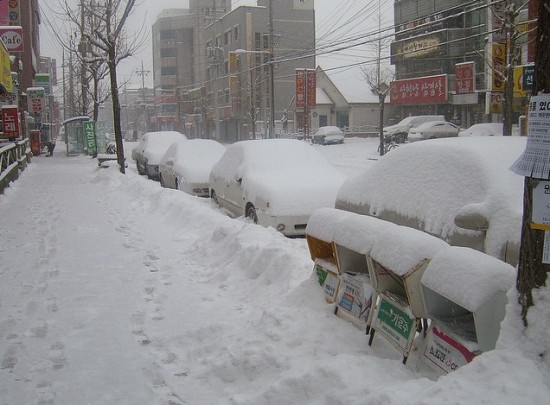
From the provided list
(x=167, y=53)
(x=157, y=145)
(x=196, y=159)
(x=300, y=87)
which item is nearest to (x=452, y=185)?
(x=196, y=159)

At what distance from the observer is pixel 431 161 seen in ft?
18.2

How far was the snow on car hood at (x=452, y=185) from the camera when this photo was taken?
451 cm

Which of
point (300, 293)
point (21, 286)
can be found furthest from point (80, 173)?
point (300, 293)

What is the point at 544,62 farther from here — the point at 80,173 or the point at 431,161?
the point at 80,173

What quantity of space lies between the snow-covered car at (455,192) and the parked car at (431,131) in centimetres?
2985

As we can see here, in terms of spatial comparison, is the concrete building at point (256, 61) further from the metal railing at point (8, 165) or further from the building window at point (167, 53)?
the metal railing at point (8, 165)

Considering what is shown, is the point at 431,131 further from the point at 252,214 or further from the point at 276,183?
the point at 276,183

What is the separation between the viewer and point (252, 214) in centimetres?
994

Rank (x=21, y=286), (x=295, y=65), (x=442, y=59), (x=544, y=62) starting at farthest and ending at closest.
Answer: (x=295, y=65) → (x=442, y=59) → (x=21, y=286) → (x=544, y=62)

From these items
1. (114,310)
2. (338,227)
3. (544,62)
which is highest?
(544,62)

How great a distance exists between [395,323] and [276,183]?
18.8 ft

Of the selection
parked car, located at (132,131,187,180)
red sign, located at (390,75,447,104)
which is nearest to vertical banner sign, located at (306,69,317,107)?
red sign, located at (390,75,447,104)

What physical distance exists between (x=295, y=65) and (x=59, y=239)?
56.2 meters

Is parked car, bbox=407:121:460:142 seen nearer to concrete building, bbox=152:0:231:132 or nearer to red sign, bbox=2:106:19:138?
red sign, bbox=2:106:19:138
